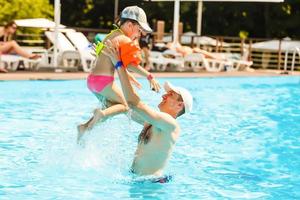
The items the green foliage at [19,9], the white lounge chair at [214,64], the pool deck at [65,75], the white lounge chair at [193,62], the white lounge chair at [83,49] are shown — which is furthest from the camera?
the green foliage at [19,9]

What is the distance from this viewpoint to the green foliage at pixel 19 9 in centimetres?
2261

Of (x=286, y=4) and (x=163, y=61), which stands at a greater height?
(x=286, y=4)

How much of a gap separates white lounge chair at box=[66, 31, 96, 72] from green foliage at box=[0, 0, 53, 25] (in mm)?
4241

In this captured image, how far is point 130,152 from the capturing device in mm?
7340

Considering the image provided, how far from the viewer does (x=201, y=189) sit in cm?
596

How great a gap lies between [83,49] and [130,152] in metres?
10.6

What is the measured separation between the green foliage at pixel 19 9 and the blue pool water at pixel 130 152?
9674mm

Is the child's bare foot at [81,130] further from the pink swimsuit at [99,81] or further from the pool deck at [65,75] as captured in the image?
the pool deck at [65,75]

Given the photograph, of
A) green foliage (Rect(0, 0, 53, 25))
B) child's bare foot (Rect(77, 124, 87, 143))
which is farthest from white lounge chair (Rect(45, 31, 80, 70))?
child's bare foot (Rect(77, 124, 87, 143))

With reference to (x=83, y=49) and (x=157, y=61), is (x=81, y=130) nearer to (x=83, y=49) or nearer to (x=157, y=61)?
(x=83, y=49)

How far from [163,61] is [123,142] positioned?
10850 millimetres

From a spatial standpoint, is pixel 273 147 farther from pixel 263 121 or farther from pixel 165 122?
pixel 165 122

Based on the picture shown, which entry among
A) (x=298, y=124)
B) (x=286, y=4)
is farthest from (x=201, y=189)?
(x=286, y=4)

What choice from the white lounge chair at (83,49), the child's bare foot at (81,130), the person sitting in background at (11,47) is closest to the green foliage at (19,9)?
the white lounge chair at (83,49)
